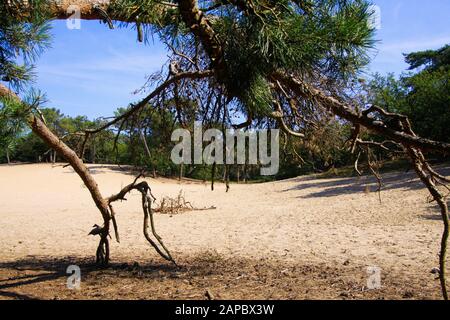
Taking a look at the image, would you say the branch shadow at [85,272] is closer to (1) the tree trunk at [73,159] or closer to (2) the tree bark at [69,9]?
(1) the tree trunk at [73,159]

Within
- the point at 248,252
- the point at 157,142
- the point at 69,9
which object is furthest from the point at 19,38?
the point at 248,252

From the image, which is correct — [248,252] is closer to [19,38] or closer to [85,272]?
[85,272]

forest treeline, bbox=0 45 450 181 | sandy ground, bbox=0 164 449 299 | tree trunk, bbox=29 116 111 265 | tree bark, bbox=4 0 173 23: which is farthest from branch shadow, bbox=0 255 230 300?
tree bark, bbox=4 0 173 23

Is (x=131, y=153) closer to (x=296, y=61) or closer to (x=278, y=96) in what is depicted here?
(x=278, y=96)

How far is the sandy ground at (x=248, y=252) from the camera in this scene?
12.6 feet

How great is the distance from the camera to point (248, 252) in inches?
235

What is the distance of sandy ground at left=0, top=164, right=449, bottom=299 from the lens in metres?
3.84

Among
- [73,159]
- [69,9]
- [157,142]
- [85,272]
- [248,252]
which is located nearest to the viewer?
Answer: [69,9]

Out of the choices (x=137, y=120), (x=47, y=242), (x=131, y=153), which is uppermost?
(x=137, y=120)

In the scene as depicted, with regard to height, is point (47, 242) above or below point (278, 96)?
below
